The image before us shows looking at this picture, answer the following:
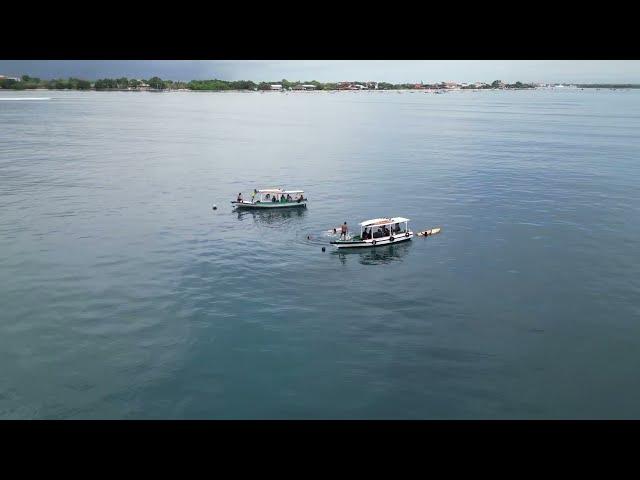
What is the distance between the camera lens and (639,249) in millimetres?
57969

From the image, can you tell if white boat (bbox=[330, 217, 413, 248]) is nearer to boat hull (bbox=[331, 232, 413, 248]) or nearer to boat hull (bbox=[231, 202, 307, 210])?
boat hull (bbox=[331, 232, 413, 248])

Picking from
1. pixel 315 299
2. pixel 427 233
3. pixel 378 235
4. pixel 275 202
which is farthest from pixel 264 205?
pixel 315 299

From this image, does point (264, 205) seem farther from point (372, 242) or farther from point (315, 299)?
point (315, 299)

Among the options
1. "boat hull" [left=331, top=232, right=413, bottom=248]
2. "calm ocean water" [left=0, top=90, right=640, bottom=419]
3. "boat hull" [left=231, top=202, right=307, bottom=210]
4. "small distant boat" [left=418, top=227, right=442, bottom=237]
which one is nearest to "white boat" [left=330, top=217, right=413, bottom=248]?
"boat hull" [left=331, top=232, right=413, bottom=248]

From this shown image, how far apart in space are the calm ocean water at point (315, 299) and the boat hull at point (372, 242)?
0.97 m

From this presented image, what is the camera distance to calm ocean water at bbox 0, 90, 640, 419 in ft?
101

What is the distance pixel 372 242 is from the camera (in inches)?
2317

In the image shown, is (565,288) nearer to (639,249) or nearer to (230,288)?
(639,249)

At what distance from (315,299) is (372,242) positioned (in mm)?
16111

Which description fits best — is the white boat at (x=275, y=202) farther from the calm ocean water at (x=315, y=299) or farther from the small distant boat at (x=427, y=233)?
the small distant boat at (x=427, y=233)

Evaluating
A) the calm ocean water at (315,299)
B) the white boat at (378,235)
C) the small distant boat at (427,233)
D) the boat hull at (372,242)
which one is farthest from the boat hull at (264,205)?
the small distant boat at (427,233)

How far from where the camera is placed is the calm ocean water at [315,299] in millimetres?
30812
